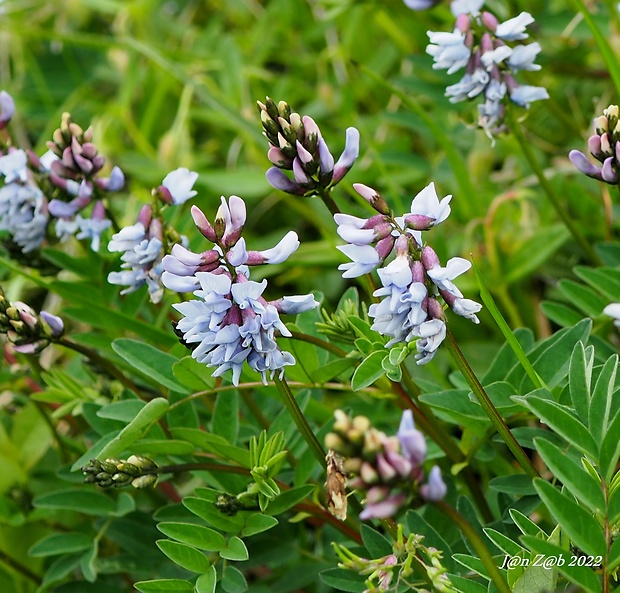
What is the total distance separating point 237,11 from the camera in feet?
10.3

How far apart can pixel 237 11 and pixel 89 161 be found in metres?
1.84

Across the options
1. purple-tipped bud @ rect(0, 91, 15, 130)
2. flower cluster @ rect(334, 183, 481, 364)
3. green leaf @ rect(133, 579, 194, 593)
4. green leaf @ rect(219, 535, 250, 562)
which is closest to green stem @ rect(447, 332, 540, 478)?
flower cluster @ rect(334, 183, 481, 364)

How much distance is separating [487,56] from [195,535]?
3.00ft

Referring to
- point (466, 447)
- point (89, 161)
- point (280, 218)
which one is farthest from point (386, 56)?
point (466, 447)

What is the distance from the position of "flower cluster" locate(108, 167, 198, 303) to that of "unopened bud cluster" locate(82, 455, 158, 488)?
0.28m

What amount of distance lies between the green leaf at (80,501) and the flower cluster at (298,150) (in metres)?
0.68

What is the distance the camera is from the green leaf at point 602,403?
1065mm

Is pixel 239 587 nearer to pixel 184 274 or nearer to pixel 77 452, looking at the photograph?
pixel 184 274

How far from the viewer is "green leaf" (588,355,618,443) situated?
41.9 inches

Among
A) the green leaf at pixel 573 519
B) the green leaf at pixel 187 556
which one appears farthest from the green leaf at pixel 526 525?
the green leaf at pixel 187 556

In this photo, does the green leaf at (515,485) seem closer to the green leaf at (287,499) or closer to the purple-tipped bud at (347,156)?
the green leaf at (287,499)

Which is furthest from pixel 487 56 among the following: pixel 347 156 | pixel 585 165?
pixel 347 156

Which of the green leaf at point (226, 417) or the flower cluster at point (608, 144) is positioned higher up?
the flower cluster at point (608, 144)

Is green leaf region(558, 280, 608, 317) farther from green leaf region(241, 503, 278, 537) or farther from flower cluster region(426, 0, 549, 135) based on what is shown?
green leaf region(241, 503, 278, 537)
